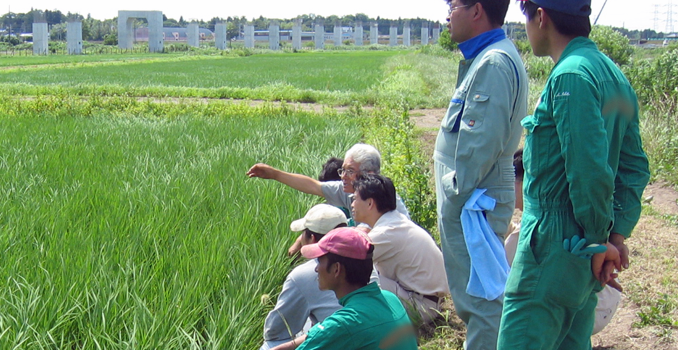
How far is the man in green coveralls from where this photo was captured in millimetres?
1690

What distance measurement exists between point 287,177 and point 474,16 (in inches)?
61.3

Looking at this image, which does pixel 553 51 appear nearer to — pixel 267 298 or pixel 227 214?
pixel 267 298

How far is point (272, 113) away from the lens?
12.0 meters

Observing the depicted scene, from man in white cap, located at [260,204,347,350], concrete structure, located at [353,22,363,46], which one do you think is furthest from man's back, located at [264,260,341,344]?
concrete structure, located at [353,22,363,46]

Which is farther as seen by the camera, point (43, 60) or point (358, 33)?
point (358, 33)

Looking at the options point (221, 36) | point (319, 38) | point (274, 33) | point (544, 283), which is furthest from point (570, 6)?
point (319, 38)

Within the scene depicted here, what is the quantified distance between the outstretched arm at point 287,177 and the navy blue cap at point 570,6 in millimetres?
2035

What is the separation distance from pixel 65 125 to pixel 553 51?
808 centimetres

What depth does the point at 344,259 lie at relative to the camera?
211cm

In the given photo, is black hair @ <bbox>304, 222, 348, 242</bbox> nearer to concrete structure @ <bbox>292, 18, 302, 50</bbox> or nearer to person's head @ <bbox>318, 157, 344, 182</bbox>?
person's head @ <bbox>318, 157, 344, 182</bbox>

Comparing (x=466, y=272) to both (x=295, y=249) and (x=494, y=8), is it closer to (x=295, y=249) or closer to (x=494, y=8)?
(x=494, y=8)

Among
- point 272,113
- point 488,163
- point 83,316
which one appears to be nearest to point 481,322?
point 488,163

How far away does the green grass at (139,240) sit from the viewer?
248 cm

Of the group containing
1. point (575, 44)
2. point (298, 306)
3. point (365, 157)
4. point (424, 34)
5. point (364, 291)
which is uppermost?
point (424, 34)
